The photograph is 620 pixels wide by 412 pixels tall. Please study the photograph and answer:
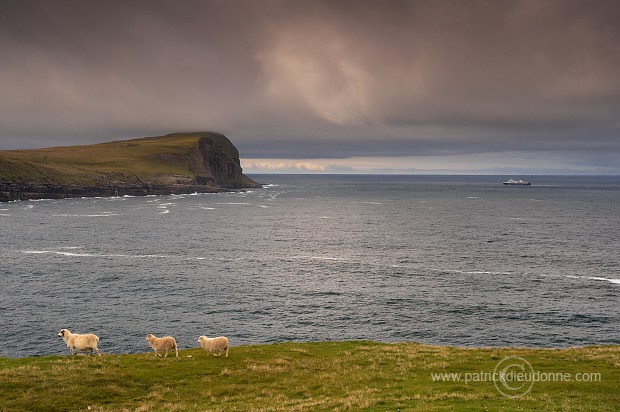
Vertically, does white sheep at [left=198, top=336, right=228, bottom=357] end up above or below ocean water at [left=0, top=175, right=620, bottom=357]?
above

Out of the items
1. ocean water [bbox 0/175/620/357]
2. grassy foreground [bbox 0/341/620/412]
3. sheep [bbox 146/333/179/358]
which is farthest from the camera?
ocean water [bbox 0/175/620/357]

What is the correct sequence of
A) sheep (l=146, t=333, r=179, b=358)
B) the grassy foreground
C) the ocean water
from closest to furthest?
1. the grassy foreground
2. sheep (l=146, t=333, r=179, b=358)
3. the ocean water

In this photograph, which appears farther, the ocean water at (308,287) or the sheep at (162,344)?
the ocean water at (308,287)

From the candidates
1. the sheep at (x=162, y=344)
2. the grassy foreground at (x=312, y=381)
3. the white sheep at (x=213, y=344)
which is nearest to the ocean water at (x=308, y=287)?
the sheep at (x=162, y=344)

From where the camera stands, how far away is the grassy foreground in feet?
86.5

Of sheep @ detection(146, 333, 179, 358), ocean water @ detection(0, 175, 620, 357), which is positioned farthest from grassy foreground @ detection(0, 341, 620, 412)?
ocean water @ detection(0, 175, 620, 357)

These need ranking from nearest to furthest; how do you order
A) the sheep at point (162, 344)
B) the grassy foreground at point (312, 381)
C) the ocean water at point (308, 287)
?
the grassy foreground at point (312, 381)
the sheep at point (162, 344)
the ocean water at point (308, 287)

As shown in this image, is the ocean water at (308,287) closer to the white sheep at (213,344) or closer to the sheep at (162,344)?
the sheep at (162,344)

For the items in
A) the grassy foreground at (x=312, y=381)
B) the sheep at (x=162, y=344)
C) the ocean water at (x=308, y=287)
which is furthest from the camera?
the ocean water at (x=308, y=287)

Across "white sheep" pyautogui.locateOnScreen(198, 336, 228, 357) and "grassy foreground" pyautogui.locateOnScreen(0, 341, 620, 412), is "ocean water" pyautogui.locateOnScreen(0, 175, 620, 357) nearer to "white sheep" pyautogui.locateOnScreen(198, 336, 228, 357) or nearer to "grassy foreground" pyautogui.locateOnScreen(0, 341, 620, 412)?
"white sheep" pyautogui.locateOnScreen(198, 336, 228, 357)

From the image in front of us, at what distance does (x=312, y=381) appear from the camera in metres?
32.5

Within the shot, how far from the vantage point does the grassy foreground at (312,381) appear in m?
26.4

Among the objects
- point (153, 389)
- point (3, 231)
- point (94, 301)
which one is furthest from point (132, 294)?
point (3, 231)

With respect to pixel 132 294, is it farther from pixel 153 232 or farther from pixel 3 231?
pixel 3 231
